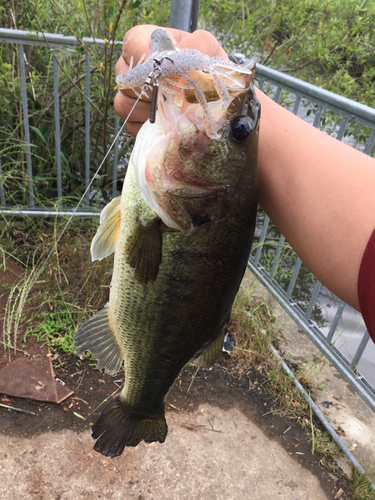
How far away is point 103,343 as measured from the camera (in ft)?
5.27

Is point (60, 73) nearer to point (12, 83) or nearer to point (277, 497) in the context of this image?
point (12, 83)

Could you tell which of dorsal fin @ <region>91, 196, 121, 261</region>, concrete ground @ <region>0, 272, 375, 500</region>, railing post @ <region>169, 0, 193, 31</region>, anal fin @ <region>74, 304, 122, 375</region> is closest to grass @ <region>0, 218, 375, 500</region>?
concrete ground @ <region>0, 272, 375, 500</region>

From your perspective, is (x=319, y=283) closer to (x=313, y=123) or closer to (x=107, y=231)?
(x=313, y=123)

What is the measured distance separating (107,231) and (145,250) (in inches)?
8.9

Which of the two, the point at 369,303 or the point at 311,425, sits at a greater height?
the point at 369,303

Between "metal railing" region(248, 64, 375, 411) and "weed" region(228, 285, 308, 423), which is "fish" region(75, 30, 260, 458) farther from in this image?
"weed" region(228, 285, 308, 423)

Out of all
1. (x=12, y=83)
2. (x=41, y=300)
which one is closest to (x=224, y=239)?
(x=41, y=300)

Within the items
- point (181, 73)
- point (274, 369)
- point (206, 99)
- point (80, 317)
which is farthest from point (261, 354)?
point (181, 73)

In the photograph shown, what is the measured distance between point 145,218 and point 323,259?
56cm

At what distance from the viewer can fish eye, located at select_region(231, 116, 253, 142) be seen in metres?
1.16

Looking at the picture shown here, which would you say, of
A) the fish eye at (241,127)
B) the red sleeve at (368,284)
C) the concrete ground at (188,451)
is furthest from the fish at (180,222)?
the concrete ground at (188,451)

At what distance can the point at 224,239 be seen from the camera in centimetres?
126

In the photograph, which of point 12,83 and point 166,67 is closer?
point 166,67

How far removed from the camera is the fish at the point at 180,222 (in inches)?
44.1
